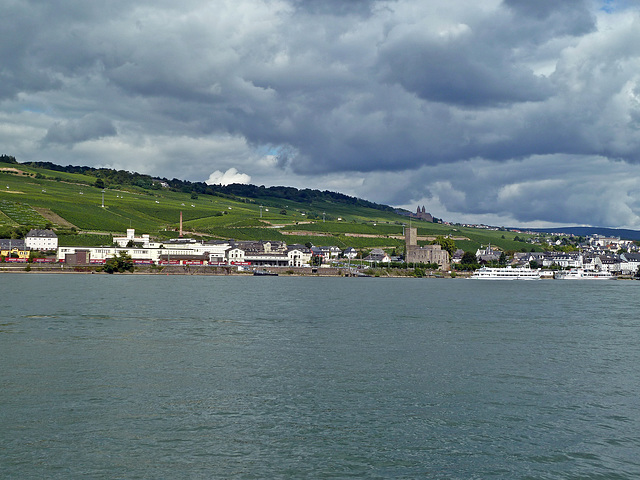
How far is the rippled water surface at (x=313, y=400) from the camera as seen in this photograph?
1702cm

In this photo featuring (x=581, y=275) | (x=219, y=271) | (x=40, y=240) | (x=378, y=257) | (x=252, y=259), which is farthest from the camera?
(x=378, y=257)

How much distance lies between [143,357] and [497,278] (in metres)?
127

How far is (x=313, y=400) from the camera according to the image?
23.1m

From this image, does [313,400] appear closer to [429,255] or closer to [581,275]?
[429,255]

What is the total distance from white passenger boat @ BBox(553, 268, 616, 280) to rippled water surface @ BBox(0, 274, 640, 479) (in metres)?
130

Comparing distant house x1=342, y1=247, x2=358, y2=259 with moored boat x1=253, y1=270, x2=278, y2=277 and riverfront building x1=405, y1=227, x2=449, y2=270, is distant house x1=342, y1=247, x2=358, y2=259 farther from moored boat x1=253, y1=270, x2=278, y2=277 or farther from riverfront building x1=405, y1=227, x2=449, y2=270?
moored boat x1=253, y1=270, x2=278, y2=277

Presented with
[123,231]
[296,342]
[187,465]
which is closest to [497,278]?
[123,231]

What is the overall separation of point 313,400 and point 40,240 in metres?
130

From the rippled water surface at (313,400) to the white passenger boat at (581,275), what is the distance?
13043cm

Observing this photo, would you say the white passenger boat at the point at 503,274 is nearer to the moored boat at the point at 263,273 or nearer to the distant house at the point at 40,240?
the moored boat at the point at 263,273

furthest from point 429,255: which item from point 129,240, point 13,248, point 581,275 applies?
point 13,248

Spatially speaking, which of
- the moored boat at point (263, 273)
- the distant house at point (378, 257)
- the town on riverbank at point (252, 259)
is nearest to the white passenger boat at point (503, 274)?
the town on riverbank at point (252, 259)

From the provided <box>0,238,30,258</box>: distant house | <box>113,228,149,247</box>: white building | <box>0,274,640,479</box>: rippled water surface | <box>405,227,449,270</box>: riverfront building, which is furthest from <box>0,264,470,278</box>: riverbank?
<box>0,274,640,479</box>: rippled water surface

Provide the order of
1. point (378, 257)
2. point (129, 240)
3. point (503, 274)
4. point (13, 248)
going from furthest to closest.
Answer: point (378, 257) < point (503, 274) < point (129, 240) < point (13, 248)
